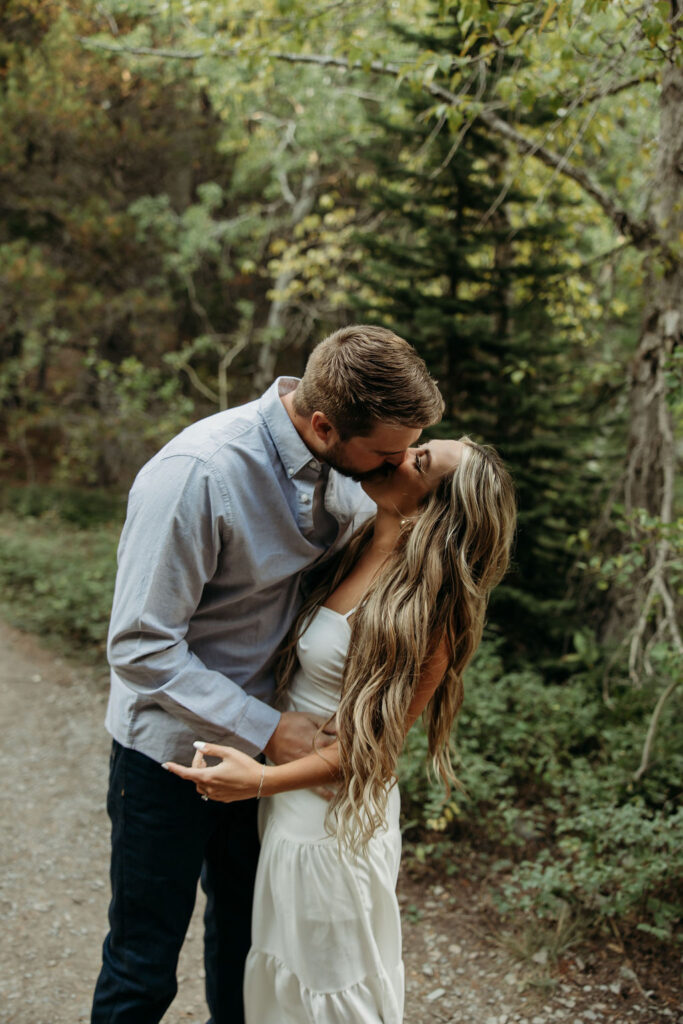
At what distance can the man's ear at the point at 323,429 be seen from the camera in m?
1.75

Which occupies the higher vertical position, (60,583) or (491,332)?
(491,332)

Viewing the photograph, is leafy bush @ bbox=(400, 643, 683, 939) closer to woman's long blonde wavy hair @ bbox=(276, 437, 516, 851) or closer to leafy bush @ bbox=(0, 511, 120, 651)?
woman's long blonde wavy hair @ bbox=(276, 437, 516, 851)

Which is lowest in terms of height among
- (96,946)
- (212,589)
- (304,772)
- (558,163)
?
(96,946)

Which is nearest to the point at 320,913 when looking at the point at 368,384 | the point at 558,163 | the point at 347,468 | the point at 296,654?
the point at 296,654

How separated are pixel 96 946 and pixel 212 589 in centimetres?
207

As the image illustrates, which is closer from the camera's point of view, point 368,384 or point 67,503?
point 368,384

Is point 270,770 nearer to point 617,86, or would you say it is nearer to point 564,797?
point 564,797

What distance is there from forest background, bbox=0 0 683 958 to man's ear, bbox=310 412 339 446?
168cm

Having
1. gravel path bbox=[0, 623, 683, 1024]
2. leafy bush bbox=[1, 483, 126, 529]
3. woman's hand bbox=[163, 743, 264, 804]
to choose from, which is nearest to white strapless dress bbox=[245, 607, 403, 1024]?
woman's hand bbox=[163, 743, 264, 804]

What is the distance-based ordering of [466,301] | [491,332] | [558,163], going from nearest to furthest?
[558,163] < [466,301] < [491,332]

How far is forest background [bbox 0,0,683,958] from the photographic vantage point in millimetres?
3404

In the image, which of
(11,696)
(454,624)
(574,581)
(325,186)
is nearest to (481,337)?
(574,581)

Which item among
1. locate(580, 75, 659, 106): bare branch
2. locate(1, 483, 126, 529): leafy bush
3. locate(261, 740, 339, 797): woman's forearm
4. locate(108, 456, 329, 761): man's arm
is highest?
locate(580, 75, 659, 106): bare branch

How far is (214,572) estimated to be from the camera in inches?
70.2
